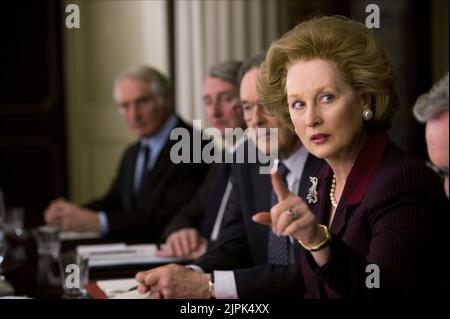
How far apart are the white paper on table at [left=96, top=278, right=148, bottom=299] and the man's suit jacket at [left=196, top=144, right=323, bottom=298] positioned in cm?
17

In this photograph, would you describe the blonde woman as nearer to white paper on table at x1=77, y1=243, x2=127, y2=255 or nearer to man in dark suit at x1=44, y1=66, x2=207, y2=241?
white paper on table at x1=77, y1=243, x2=127, y2=255

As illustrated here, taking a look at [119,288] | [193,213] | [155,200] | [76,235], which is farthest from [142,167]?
[119,288]

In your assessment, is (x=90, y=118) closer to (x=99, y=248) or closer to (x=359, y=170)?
(x=99, y=248)

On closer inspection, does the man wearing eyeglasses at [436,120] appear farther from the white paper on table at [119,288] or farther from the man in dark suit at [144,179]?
the man in dark suit at [144,179]

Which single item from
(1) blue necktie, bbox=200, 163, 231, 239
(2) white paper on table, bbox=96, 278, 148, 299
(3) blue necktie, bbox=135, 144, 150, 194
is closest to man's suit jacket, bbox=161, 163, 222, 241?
(1) blue necktie, bbox=200, 163, 231, 239

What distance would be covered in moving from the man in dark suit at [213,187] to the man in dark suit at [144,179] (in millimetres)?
106

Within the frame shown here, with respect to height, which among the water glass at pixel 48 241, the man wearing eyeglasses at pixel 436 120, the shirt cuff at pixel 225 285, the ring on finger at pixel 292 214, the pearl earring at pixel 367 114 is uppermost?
the pearl earring at pixel 367 114

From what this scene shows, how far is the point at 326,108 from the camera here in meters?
1.29

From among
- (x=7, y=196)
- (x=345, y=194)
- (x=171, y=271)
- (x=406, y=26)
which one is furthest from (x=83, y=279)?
(x=406, y=26)

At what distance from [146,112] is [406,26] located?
3.24m

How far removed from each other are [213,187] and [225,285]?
1.80ft

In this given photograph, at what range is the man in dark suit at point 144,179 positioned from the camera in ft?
9.77

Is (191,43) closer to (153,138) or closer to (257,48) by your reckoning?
(257,48)

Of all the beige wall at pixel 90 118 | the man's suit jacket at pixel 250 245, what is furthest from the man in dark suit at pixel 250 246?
the beige wall at pixel 90 118
